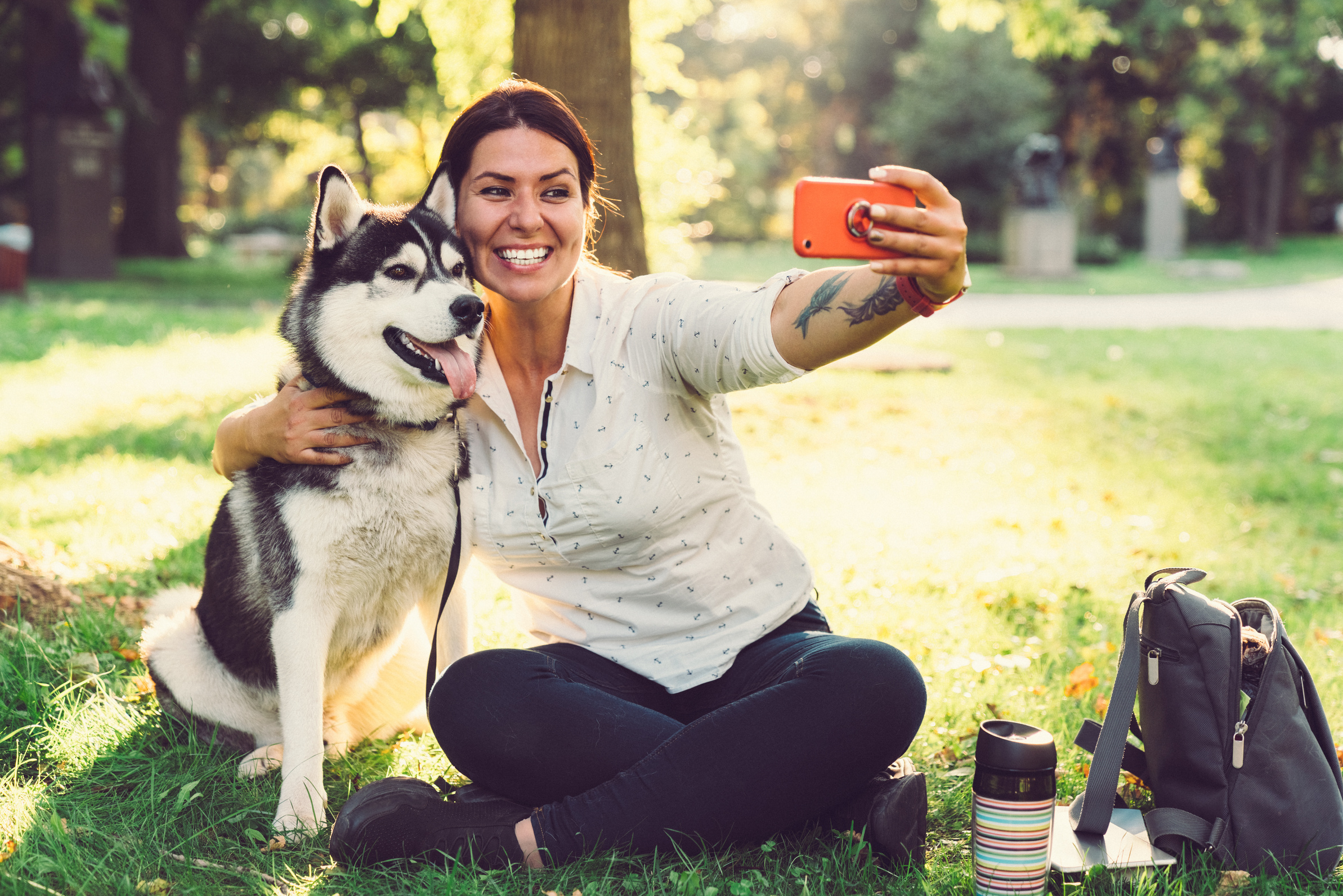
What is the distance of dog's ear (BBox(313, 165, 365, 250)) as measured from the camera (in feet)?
8.40

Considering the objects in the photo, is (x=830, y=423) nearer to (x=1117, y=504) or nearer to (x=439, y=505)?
(x=1117, y=504)

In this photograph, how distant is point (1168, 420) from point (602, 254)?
16.4 feet

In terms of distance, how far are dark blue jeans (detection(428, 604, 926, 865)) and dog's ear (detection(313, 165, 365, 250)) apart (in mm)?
1163

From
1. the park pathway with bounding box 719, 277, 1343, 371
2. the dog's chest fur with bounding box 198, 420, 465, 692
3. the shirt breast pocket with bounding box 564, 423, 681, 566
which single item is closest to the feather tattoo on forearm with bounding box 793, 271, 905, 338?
the shirt breast pocket with bounding box 564, 423, 681, 566

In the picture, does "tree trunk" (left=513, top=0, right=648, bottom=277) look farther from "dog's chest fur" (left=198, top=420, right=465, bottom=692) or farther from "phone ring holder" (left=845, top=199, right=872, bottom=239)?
"phone ring holder" (left=845, top=199, right=872, bottom=239)

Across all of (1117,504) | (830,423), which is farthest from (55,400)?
(1117,504)

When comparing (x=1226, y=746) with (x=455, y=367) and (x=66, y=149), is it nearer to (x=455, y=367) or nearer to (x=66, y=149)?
(x=455, y=367)

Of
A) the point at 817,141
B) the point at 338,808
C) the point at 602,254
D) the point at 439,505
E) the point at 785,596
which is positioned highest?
the point at 817,141

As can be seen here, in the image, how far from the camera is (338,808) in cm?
267

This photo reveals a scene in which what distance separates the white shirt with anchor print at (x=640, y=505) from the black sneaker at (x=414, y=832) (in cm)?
55

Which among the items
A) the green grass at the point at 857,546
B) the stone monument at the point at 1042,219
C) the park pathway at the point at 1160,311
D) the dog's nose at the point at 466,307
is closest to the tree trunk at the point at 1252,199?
the stone monument at the point at 1042,219

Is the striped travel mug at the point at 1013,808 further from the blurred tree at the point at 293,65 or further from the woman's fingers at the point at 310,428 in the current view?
the blurred tree at the point at 293,65

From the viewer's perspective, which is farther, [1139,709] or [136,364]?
[136,364]

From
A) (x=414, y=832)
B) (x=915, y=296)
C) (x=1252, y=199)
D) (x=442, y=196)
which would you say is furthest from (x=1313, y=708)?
(x=1252, y=199)
